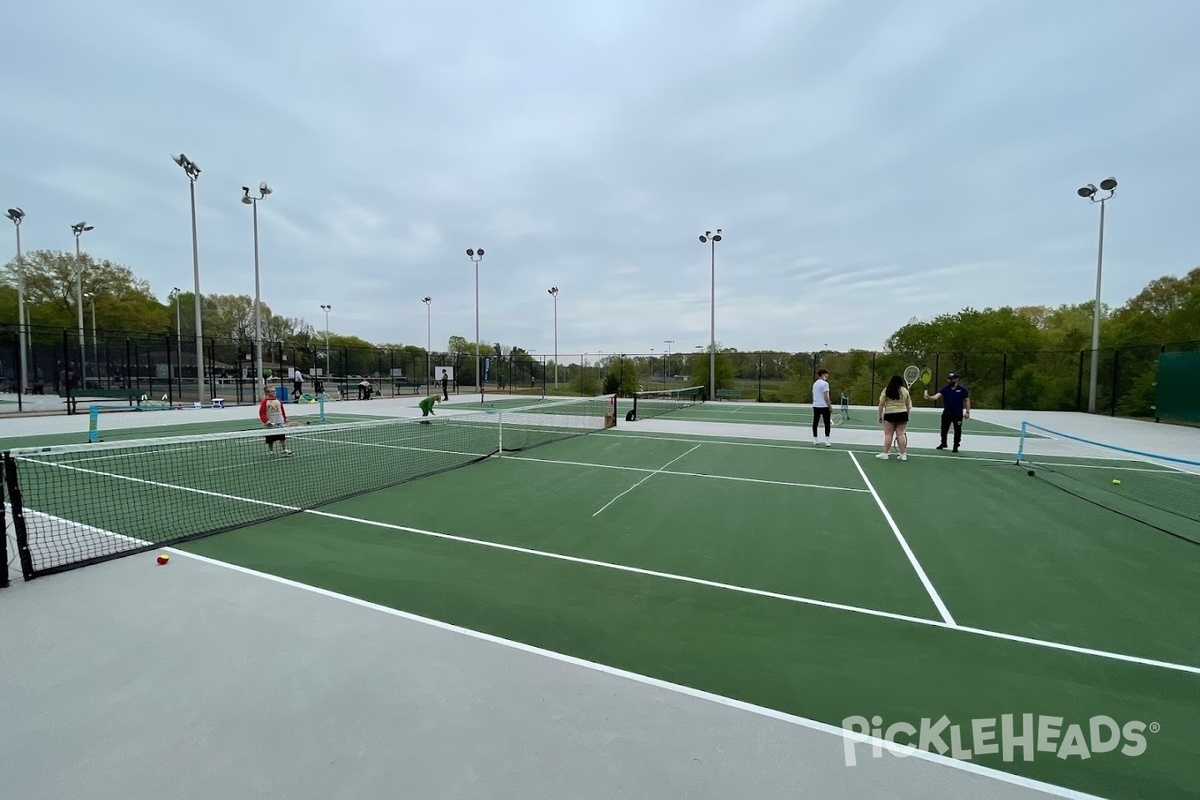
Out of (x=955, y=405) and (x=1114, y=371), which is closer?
(x=955, y=405)

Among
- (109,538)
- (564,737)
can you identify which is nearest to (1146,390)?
(564,737)

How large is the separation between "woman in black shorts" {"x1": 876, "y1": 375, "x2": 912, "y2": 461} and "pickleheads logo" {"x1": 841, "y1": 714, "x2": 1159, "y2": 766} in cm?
917

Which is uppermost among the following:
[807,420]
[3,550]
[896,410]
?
[896,410]

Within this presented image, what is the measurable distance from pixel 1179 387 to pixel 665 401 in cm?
2168

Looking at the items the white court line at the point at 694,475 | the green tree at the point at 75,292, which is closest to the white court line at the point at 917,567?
the white court line at the point at 694,475

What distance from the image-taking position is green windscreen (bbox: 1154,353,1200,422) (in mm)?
18359

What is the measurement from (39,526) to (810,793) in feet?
28.7

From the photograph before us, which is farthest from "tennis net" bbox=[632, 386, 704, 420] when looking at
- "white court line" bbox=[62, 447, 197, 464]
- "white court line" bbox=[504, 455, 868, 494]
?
"white court line" bbox=[62, 447, 197, 464]

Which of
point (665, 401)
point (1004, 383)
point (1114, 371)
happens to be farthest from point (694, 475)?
point (1004, 383)

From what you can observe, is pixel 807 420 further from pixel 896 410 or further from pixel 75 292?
pixel 75 292

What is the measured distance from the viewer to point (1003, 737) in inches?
114

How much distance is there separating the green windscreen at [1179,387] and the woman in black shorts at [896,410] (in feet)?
49.0

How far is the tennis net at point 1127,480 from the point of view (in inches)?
293

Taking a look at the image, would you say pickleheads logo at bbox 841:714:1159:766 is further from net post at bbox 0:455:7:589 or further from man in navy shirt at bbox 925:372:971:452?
man in navy shirt at bbox 925:372:971:452
